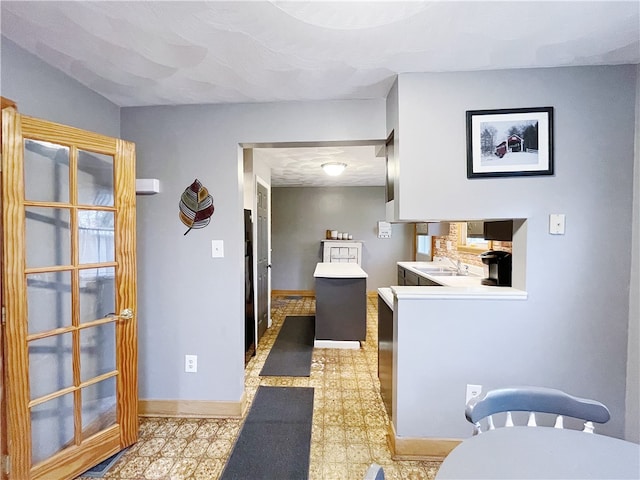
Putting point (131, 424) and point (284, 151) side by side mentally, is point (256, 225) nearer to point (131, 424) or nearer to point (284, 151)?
point (284, 151)

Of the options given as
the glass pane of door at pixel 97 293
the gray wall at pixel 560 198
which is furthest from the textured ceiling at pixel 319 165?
the glass pane of door at pixel 97 293

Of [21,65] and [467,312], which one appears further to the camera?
[467,312]

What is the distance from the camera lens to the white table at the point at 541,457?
0.81 meters

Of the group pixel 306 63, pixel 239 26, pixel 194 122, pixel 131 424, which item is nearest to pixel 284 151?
pixel 194 122

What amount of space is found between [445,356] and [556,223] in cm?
103

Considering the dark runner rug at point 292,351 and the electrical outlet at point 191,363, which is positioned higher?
the electrical outlet at point 191,363

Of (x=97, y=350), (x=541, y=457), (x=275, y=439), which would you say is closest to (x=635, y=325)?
(x=541, y=457)

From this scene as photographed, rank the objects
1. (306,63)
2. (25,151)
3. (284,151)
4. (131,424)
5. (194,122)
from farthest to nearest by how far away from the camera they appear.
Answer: (284,151) → (194,122) → (131,424) → (306,63) → (25,151)

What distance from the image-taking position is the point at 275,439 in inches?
77.9

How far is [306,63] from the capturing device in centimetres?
164

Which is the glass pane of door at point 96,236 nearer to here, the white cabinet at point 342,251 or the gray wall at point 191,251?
the gray wall at point 191,251

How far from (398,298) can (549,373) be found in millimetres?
996

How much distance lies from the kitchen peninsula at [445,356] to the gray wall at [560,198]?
0.03 metres

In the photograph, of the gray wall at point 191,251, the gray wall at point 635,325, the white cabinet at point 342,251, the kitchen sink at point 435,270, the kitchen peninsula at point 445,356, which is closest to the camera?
the gray wall at point 635,325
